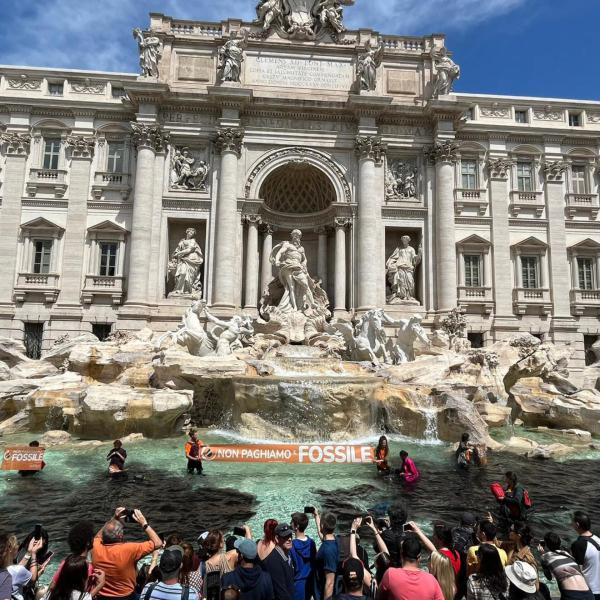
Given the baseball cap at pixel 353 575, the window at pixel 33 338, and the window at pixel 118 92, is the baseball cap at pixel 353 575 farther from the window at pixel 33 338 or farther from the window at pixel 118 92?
the window at pixel 118 92

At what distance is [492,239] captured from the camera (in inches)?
969

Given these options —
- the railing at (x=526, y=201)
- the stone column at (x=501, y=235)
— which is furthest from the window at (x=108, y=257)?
the railing at (x=526, y=201)

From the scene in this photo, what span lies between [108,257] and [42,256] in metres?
3.21

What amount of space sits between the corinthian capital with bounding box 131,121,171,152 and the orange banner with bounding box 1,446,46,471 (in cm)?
1715

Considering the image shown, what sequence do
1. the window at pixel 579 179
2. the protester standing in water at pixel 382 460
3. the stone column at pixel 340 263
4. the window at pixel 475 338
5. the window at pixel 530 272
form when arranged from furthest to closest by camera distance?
the window at pixel 579 179 < the window at pixel 530 272 < the window at pixel 475 338 < the stone column at pixel 340 263 < the protester standing in water at pixel 382 460

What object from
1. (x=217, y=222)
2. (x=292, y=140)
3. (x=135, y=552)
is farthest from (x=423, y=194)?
(x=135, y=552)

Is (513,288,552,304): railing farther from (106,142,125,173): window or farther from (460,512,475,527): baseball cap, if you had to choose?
(106,142,125,173): window

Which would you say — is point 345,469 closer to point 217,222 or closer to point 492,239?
point 217,222

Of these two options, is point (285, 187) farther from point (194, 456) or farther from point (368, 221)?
point (194, 456)

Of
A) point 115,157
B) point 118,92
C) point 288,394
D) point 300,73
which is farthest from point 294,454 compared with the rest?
point 118,92

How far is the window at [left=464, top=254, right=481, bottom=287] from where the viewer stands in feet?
80.1

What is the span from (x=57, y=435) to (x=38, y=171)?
1640cm

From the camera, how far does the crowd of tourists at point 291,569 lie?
137 inches

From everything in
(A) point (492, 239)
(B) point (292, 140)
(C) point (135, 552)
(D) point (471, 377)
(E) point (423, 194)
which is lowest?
(C) point (135, 552)
